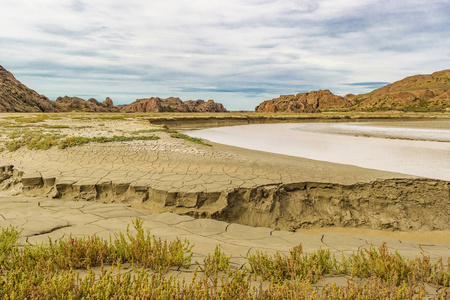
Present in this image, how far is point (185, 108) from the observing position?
177125 millimetres

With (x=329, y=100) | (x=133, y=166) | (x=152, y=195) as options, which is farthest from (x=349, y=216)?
(x=329, y=100)

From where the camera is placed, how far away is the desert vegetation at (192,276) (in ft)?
7.63

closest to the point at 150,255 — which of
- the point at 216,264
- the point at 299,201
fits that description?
the point at 216,264

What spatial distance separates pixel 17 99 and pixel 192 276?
121 m

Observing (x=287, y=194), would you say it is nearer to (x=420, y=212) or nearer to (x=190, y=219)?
(x=190, y=219)

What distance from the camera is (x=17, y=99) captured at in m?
97.2

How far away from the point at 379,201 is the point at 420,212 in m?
0.97

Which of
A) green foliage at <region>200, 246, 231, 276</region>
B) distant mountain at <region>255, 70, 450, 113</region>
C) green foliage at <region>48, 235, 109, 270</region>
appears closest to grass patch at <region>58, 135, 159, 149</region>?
green foliage at <region>48, 235, 109, 270</region>

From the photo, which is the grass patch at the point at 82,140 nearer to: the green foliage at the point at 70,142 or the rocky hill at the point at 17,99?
the green foliage at the point at 70,142

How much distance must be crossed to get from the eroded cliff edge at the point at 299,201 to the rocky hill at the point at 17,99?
91.2 metres

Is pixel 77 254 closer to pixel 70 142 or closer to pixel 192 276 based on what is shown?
pixel 192 276

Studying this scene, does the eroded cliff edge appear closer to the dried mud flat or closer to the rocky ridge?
the dried mud flat

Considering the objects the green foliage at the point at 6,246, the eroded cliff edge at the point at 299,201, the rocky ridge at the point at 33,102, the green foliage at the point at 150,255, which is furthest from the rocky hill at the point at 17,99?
the green foliage at the point at 150,255

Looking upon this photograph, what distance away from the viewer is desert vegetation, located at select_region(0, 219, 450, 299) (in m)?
2.33
